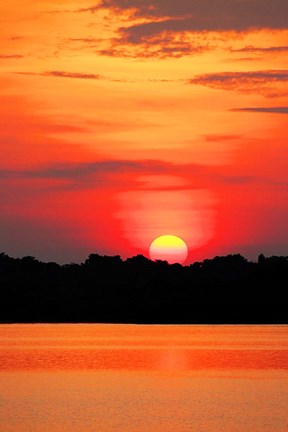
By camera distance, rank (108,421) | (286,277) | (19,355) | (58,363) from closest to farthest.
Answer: (108,421)
(58,363)
(19,355)
(286,277)

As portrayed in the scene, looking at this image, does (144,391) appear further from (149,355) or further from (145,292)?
(145,292)

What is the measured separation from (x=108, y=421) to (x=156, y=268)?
127928mm

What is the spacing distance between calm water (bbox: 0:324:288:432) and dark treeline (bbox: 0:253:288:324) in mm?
52784

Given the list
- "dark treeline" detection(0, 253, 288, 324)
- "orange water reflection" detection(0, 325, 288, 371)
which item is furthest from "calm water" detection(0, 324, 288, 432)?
"dark treeline" detection(0, 253, 288, 324)

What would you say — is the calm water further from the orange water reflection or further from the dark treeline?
the dark treeline

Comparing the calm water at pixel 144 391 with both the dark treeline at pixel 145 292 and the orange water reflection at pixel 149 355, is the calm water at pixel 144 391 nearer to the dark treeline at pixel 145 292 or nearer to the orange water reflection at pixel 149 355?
the orange water reflection at pixel 149 355

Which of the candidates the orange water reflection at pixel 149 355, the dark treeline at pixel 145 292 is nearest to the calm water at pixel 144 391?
the orange water reflection at pixel 149 355

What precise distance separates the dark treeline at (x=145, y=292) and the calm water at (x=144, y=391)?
5278 cm

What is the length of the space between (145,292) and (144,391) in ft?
340

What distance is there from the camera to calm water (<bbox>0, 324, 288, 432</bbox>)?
4925 centimetres

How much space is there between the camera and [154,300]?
167 m

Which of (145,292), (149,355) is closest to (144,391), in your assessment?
(149,355)

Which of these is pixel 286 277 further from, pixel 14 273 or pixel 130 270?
pixel 14 273

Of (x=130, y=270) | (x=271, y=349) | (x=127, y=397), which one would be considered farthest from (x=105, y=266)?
(x=127, y=397)
